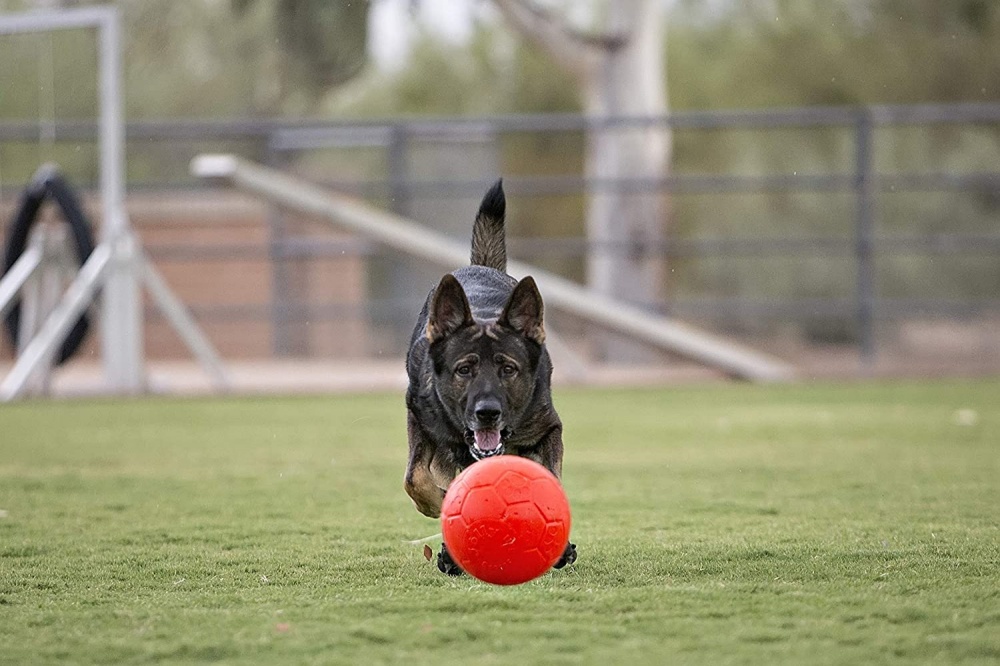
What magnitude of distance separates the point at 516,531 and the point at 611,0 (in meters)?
14.5

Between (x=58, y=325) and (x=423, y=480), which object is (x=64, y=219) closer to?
(x=58, y=325)

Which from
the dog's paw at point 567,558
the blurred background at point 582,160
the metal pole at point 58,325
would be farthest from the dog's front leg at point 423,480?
the blurred background at point 582,160

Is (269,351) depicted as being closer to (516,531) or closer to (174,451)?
(174,451)

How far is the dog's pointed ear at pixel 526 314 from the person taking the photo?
4.81 m

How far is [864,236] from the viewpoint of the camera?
590 inches

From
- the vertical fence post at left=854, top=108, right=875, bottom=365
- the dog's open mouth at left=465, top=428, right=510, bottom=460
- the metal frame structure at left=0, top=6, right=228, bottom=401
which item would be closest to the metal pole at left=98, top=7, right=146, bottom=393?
the metal frame structure at left=0, top=6, right=228, bottom=401

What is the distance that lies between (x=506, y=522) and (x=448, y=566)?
582mm

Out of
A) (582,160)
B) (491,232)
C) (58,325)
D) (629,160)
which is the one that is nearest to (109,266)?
(58,325)

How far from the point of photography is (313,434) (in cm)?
966

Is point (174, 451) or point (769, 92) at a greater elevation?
point (769, 92)

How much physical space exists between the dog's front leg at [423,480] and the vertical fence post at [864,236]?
10691 millimetres

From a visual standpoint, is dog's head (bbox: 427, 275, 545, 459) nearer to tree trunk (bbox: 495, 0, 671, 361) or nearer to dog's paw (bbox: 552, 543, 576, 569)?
dog's paw (bbox: 552, 543, 576, 569)

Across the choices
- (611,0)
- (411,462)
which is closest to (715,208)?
(611,0)

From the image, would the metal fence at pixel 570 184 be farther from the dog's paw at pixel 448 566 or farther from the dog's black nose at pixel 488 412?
the dog's paw at pixel 448 566
